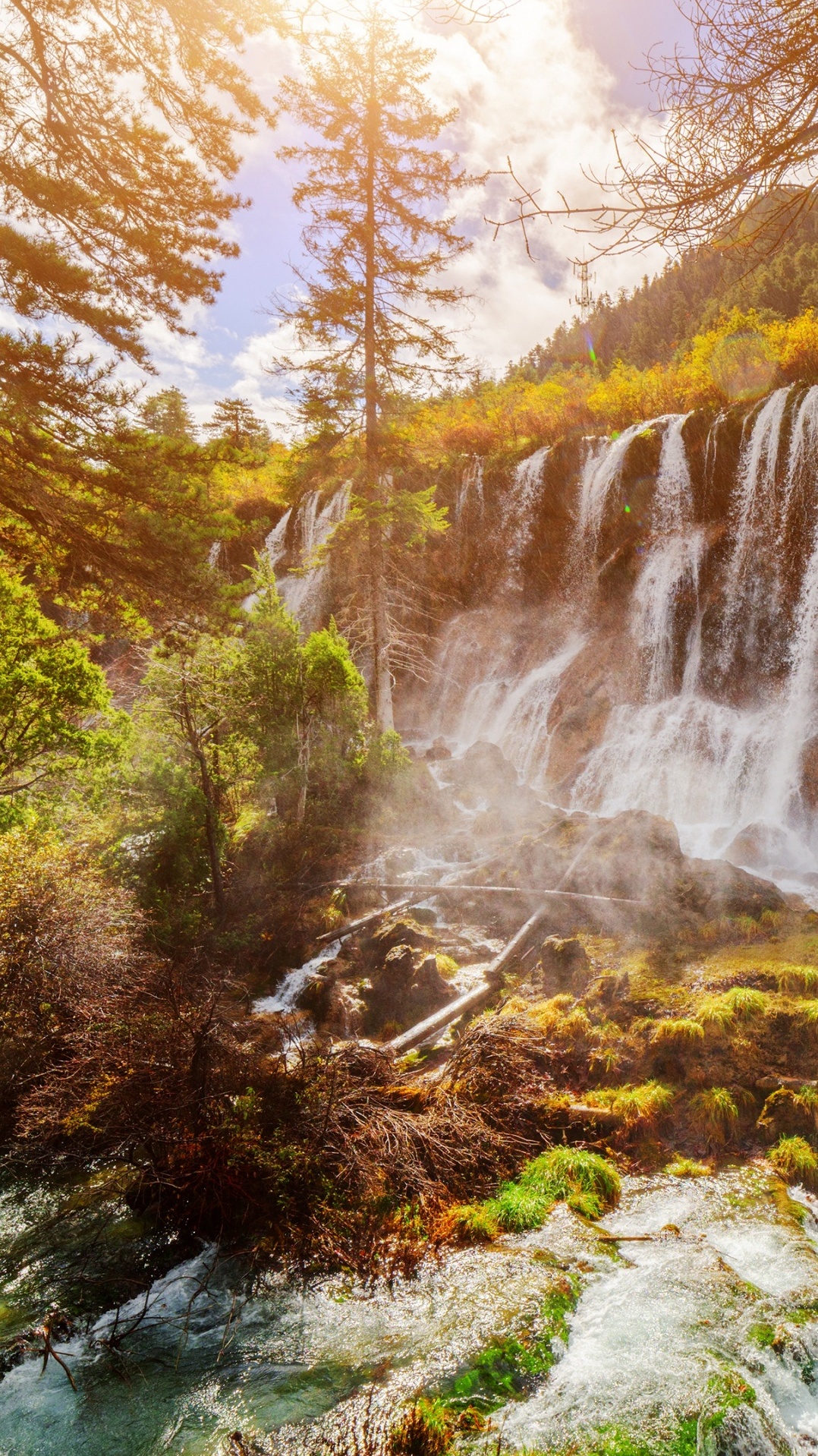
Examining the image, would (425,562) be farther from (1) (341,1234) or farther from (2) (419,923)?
(1) (341,1234)

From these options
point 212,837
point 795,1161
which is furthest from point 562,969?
point 212,837

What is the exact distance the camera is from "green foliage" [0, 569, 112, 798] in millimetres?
10133

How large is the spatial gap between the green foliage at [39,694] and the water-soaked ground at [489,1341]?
7734mm

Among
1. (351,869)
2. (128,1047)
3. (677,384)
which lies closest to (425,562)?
(677,384)

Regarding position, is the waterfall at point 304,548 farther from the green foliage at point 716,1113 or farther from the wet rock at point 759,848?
the green foliage at point 716,1113

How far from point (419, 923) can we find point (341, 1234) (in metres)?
5.27

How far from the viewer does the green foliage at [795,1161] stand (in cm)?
508

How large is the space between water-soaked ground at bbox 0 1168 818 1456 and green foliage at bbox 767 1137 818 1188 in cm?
27

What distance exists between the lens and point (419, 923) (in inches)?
396

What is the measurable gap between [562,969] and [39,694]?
9145 mm

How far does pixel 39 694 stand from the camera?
1047 cm

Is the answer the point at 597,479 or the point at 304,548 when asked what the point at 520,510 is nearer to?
the point at 597,479

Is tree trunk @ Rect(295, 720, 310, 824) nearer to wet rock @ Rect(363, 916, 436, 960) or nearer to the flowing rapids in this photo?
wet rock @ Rect(363, 916, 436, 960)

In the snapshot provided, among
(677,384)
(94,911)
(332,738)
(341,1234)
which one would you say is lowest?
(341,1234)
